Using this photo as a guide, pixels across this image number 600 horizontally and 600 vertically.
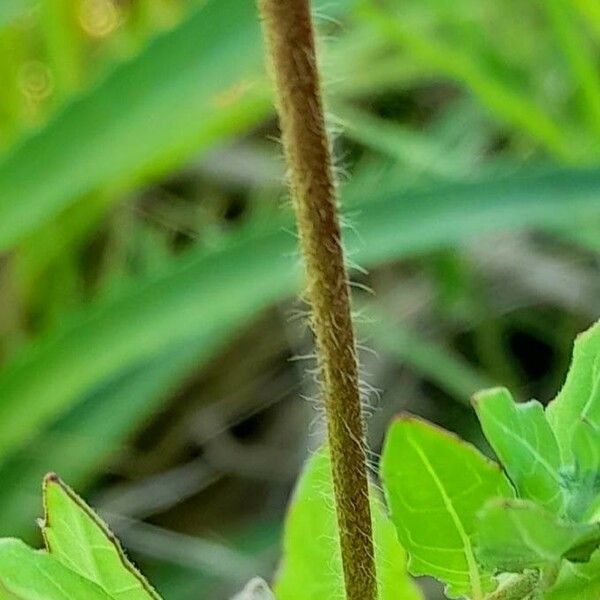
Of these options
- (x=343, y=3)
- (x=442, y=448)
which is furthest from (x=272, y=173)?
(x=442, y=448)

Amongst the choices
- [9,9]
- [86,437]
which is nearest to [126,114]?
[9,9]

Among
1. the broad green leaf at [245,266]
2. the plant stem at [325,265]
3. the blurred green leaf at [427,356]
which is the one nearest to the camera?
the plant stem at [325,265]

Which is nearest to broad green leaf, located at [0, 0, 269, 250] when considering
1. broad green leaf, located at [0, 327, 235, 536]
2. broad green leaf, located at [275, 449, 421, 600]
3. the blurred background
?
the blurred background

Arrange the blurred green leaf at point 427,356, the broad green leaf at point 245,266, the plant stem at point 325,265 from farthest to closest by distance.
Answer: the blurred green leaf at point 427,356 → the broad green leaf at point 245,266 → the plant stem at point 325,265

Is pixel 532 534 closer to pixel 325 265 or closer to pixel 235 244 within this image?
pixel 325 265

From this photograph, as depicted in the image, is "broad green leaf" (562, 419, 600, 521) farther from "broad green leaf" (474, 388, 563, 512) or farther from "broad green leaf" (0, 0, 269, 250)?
"broad green leaf" (0, 0, 269, 250)

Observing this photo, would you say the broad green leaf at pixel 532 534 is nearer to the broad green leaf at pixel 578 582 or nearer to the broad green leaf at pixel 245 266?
the broad green leaf at pixel 578 582

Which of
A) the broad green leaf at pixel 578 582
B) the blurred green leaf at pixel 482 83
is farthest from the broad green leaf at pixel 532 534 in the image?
the blurred green leaf at pixel 482 83

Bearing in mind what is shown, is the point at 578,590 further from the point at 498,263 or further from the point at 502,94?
the point at 498,263
